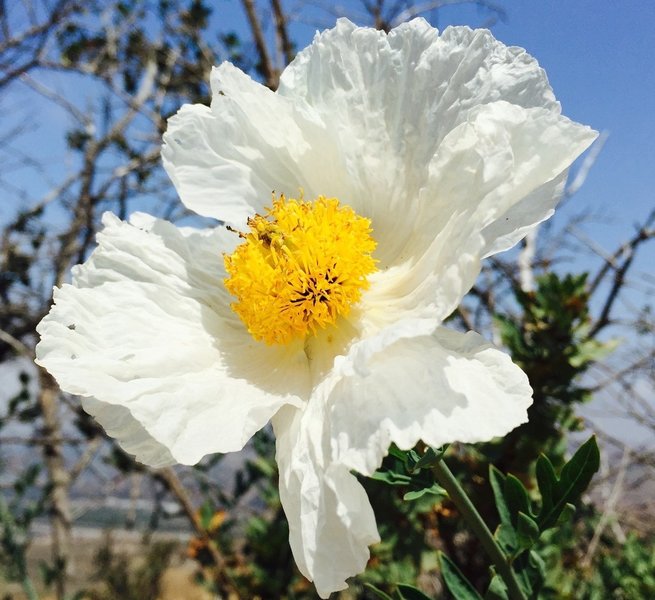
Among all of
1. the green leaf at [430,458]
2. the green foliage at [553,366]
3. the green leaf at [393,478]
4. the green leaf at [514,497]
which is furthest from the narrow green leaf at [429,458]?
the green foliage at [553,366]

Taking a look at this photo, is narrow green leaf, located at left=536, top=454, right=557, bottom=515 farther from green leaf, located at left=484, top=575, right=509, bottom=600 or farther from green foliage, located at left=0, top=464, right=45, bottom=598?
green foliage, located at left=0, top=464, right=45, bottom=598

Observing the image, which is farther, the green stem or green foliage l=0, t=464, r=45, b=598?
green foliage l=0, t=464, r=45, b=598

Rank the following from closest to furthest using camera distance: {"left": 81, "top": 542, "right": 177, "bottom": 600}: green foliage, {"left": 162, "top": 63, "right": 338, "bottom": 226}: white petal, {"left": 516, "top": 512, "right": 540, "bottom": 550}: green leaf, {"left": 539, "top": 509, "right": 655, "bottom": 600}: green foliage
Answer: {"left": 516, "top": 512, "right": 540, "bottom": 550}: green leaf
{"left": 162, "top": 63, "right": 338, "bottom": 226}: white petal
{"left": 539, "top": 509, "right": 655, "bottom": 600}: green foliage
{"left": 81, "top": 542, "right": 177, "bottom": 600}: green foliage

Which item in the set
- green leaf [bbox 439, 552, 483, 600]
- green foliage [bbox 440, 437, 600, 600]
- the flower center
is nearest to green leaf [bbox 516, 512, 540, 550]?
green foliage [bbox 440, 437, 600, 600]

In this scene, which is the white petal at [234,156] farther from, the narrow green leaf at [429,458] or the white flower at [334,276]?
the narrow green leaf at [429,458]

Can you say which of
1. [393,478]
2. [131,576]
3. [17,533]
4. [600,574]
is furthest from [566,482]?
[131,576]

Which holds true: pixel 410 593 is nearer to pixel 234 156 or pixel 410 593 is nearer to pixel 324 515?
pixel 324 515

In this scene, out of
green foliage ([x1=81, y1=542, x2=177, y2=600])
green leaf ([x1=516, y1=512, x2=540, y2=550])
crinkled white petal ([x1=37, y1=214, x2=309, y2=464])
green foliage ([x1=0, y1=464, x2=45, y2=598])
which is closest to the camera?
green leaf ([x1=516, y1=512, x2=540, y2=550])

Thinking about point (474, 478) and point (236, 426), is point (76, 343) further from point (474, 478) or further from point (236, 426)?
point (474, 478)
